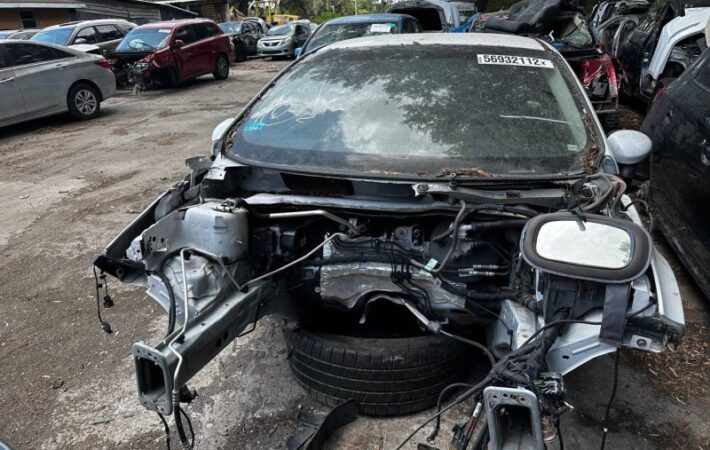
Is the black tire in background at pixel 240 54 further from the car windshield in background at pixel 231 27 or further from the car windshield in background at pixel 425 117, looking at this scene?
the car windshield in background at pixel 425 117

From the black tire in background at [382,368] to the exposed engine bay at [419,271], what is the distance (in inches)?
5.9

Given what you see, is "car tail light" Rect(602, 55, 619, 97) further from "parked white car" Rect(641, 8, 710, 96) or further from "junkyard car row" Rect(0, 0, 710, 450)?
"junkyard car row" Rect(0, 0, 710, 450)

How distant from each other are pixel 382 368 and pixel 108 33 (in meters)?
14.6

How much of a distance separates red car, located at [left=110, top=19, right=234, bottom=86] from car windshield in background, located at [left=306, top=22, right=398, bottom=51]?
19.4 ft

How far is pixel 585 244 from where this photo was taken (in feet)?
6.18

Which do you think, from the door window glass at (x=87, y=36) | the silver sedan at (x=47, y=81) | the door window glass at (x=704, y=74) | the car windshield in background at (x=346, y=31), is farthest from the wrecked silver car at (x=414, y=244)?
the door window glass at (x=87, y=36)

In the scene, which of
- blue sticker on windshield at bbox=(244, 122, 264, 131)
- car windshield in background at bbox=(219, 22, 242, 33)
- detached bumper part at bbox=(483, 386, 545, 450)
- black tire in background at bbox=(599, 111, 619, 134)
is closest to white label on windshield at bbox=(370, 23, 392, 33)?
black tire in background at bbox=(599, 111, 619, 134)

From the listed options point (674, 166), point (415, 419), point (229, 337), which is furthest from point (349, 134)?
point (674, 166)

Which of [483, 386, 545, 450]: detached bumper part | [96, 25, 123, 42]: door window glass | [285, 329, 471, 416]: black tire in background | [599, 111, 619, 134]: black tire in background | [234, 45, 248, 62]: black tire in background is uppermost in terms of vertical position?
[483, 386, 545, 450]: detached bumper part

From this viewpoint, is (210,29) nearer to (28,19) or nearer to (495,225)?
(495,225)

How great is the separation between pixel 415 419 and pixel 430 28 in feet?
37.4

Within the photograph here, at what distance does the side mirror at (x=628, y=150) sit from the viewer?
2711mm

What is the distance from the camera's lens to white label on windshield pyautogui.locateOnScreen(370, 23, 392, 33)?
8469 millimetres

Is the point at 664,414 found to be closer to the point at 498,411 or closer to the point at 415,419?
the point at 415,419
